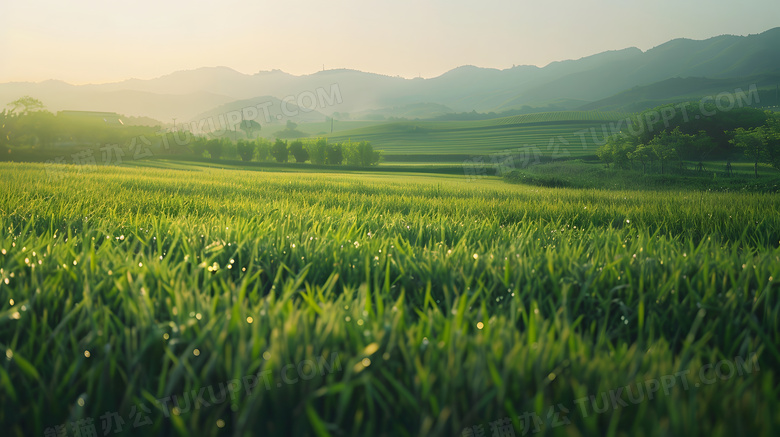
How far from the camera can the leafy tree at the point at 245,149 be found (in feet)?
300

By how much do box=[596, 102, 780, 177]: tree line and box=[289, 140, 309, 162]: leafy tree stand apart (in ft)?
202

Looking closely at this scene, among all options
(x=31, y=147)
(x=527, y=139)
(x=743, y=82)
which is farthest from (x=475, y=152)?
(x=743, y=82)

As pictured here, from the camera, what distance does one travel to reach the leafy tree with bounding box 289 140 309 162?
291 feet

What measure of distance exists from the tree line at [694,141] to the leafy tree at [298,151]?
6166 centimetres

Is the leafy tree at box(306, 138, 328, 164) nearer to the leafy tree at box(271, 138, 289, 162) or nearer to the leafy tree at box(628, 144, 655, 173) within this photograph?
the leafy tree at box(271, 138, 289, 162)

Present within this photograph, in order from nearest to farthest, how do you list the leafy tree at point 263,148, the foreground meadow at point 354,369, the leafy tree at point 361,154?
the foreground meadow at point 354,369 < the leafy tree at point 361,154 < the leafy tree at point 263,148

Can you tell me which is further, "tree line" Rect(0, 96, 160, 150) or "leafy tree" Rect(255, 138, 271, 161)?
"leafy tree" Rect(255, 138, 271, 161)

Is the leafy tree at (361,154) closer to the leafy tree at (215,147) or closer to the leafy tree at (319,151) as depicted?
the leafy tree at (319,151)

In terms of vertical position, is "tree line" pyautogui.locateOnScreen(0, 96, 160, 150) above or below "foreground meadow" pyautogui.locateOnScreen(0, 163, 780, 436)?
above

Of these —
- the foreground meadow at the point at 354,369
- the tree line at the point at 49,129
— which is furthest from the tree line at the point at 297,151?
the foreground meadow at the point at 354,369

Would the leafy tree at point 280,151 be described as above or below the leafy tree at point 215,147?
below

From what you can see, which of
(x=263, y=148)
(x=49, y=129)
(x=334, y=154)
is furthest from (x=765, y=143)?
(x=263, y=148)

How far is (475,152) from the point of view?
8856 centimetres

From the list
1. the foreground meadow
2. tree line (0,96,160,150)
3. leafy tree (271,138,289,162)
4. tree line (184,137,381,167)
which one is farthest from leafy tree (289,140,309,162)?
the foreground meadow
